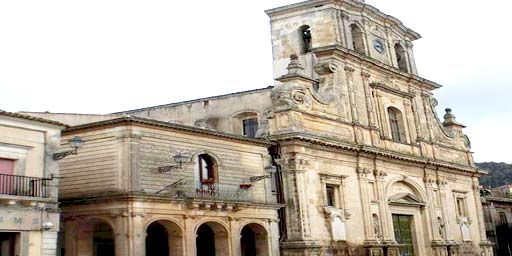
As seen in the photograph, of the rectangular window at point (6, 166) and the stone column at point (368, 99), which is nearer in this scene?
the rectangular window at point (6, 166)

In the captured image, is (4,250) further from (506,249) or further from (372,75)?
(506,249)

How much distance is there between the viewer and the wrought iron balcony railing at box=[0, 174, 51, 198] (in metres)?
18.1

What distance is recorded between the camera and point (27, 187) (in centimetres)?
1853

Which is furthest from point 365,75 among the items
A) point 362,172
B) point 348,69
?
point 362,172

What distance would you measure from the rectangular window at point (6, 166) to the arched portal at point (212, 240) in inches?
329

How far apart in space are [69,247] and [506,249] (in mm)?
38458

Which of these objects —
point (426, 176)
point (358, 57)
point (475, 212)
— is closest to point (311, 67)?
point (358, 57)

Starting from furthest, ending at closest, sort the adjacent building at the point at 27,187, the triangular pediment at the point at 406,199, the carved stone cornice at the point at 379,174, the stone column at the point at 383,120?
the stone column at the point at 383,120 → the triangular pediment at the point at 406,199 → the carved stone cornice at the point at 379,174 → the adjacent building at the point at 27,187

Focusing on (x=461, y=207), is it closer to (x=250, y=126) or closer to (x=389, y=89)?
(x=389, y=89)

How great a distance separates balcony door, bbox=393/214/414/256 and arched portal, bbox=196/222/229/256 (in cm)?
1240

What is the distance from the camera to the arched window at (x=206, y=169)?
24.6 metres

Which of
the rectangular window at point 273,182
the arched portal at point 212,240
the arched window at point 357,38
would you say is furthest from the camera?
the arched window at point 357,38

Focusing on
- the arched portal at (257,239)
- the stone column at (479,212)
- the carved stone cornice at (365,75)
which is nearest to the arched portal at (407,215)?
the carved stone cornice at (365,75)

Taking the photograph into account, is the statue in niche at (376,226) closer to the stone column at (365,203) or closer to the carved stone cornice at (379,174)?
the stone column at (365,203)
